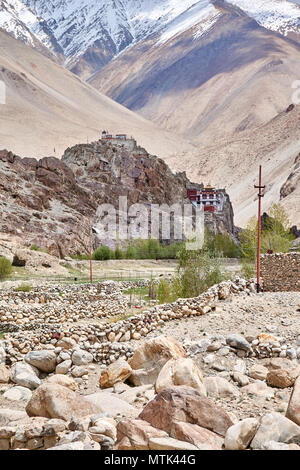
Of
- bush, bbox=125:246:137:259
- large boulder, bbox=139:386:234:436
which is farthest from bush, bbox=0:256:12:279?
large boulder, bbox=139:386:234:436

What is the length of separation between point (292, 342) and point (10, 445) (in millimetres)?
5961

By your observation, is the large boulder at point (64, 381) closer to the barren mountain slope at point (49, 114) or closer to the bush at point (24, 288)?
the bush at point (24, 288)

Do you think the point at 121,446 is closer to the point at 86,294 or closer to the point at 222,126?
the point at 86,294

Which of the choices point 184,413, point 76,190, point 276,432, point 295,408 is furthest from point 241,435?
point 76,190

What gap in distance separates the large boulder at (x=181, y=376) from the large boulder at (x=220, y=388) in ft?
0.97

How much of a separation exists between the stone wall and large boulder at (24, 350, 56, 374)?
10.3m

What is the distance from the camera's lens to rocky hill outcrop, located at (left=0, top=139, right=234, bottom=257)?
156 ft

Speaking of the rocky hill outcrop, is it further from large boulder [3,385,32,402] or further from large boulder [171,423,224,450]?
large boulder [171,423,224,450]

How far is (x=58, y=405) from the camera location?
6.83 m

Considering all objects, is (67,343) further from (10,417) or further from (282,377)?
(282,377)

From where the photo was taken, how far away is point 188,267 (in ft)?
60.0

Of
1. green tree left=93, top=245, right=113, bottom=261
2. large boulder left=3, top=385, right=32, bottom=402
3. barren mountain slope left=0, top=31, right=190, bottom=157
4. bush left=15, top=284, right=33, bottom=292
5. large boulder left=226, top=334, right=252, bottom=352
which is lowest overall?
A: large boulder left=3, top=385, right=32, bottom=402

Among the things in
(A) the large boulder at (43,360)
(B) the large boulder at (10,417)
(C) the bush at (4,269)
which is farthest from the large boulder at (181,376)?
(C) the bush at (4,269)

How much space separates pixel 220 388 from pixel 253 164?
12221 centimetres
